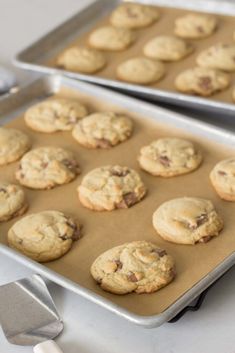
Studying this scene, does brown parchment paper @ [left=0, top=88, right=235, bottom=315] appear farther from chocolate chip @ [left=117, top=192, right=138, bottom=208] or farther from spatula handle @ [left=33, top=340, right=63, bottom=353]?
spatula handle @ [left=33, top=340, right=63, bottom=353]

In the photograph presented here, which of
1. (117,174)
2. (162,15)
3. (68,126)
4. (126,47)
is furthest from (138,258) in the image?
(162,15)

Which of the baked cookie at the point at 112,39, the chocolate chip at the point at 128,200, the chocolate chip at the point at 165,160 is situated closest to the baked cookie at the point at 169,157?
the chocolate chip at the point at 165,160

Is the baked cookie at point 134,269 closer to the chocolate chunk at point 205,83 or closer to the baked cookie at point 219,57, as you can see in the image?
the chocolate chunk at point 205,83

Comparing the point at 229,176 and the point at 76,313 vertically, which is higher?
the point at 229,176

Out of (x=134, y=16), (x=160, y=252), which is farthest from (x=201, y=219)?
(x=134, y=16)

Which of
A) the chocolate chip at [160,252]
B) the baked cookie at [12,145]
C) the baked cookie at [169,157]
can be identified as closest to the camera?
the chocolate chip at [160,252]

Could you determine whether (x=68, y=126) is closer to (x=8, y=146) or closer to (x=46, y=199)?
(x=8, y=146)

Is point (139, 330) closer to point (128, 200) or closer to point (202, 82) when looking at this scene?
point (128, 200)
